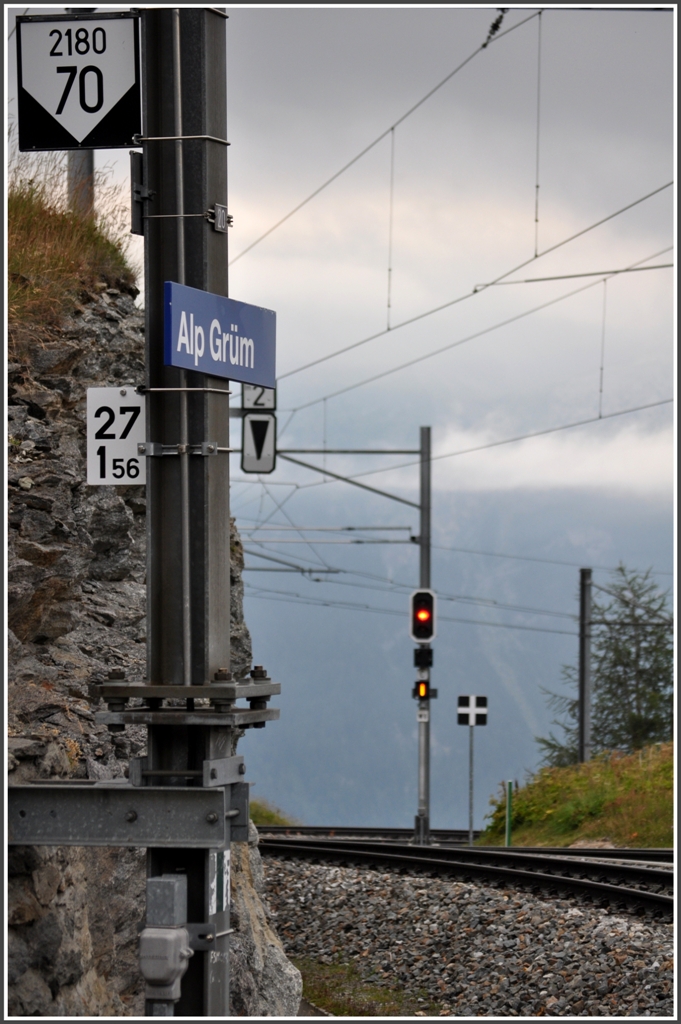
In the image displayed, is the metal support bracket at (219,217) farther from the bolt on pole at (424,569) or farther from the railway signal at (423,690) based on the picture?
the railway signal at (423,690)

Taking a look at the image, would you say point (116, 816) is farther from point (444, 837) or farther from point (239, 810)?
point (444, 837)

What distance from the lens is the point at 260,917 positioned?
371 inches

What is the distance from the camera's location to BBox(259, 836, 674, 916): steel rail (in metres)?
11.5

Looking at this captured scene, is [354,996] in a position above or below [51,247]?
below

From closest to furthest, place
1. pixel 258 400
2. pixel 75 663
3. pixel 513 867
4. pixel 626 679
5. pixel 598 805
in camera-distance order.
Result: pixel 75 663
pixel 513 867
pixel 258 400
pixel 598 805
pixel 626 679

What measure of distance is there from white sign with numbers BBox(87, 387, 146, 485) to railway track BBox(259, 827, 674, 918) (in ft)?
24.3

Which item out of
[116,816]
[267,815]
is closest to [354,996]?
[116,816]

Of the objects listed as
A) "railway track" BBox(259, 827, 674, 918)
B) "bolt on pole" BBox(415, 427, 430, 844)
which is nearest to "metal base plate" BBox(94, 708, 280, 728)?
"railway track" BBox(259, 827, 674, 918)

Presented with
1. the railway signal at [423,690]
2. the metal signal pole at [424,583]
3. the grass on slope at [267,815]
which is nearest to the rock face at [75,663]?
the metal signal pole at [424,583]

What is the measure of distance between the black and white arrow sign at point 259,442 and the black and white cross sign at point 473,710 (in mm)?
6718

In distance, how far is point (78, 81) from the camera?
5.68 meters

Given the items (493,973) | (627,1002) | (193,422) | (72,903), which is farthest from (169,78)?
(493,973)

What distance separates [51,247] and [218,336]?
542 cm

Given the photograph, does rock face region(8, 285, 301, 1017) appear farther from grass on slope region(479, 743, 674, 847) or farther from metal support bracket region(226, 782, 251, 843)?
grass on slope region(479, 743, 674, 847)
